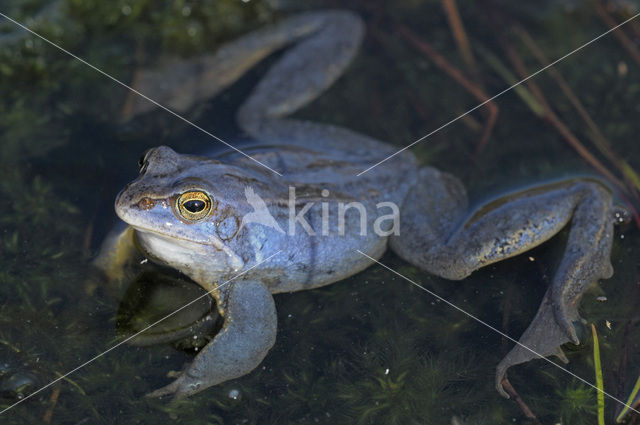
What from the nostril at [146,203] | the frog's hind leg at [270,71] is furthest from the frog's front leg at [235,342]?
the frog's hind leg at [270,71]

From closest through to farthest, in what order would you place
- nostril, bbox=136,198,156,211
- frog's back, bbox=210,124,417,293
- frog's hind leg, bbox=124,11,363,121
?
nostril, bbox=136,198,156,211
frog's back, bbox=210,124,417,293
frog's hind leg, bbox=124,11,363,121

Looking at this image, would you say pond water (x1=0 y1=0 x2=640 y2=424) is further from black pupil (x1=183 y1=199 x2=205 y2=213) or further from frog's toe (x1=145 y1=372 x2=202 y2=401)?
black pupil (x1=183 y1=199 x2=205 y2=213)

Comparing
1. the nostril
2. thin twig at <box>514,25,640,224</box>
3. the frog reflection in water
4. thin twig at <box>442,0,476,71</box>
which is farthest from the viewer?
thin twig at <box>442,0,476,71</box>

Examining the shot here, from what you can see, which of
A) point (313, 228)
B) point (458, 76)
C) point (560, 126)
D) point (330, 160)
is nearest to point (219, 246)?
point (313, 228)

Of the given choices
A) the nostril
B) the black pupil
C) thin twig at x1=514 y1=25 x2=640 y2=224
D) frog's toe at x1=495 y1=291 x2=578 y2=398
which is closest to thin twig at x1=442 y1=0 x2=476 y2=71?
thin twig at x1=514 y1=25 x2=640 y2=224

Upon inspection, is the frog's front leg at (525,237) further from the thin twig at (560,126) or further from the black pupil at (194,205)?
the black pupil at (194,205)

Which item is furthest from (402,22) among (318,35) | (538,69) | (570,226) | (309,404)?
(309,404)

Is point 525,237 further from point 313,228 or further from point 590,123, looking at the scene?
point 590,123
